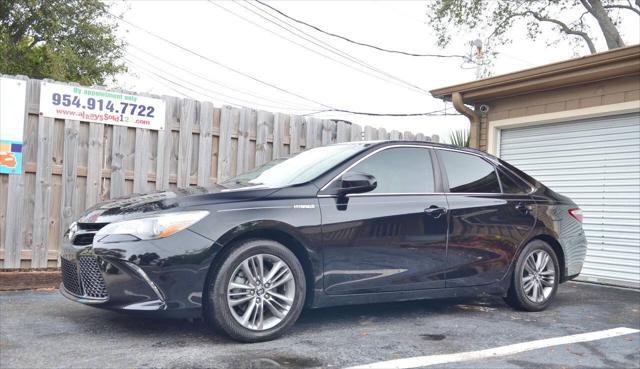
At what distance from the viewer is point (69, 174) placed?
6.63m

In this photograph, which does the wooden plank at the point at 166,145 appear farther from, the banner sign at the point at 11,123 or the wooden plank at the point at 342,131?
the wooden plank at the point at 342,131

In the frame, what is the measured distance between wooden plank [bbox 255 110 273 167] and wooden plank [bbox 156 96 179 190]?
1.14 metres

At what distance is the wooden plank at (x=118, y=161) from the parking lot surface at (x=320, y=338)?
4.72 feet

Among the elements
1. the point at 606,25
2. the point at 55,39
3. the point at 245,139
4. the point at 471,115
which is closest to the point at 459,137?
the point at 471,115

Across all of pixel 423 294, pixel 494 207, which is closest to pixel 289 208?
pixel 423 294

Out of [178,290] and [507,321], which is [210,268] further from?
[507,321]

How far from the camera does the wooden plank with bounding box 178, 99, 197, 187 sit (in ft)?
24.1

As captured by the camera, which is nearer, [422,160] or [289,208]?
[289,208]

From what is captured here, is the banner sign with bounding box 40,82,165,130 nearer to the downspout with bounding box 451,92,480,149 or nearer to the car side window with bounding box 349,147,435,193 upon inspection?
the car side window with bounding box 349,147,435,193

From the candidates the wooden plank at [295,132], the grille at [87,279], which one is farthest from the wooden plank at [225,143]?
the grille at [87,279]

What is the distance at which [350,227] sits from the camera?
467 centimetres

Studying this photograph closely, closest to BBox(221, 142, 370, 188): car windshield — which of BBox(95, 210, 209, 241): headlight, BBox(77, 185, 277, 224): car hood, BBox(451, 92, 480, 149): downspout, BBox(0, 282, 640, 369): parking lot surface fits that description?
BBox(77, 185, 277, 224): car hood

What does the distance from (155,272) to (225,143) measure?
12.7ft

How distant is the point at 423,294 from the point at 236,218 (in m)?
1.85
